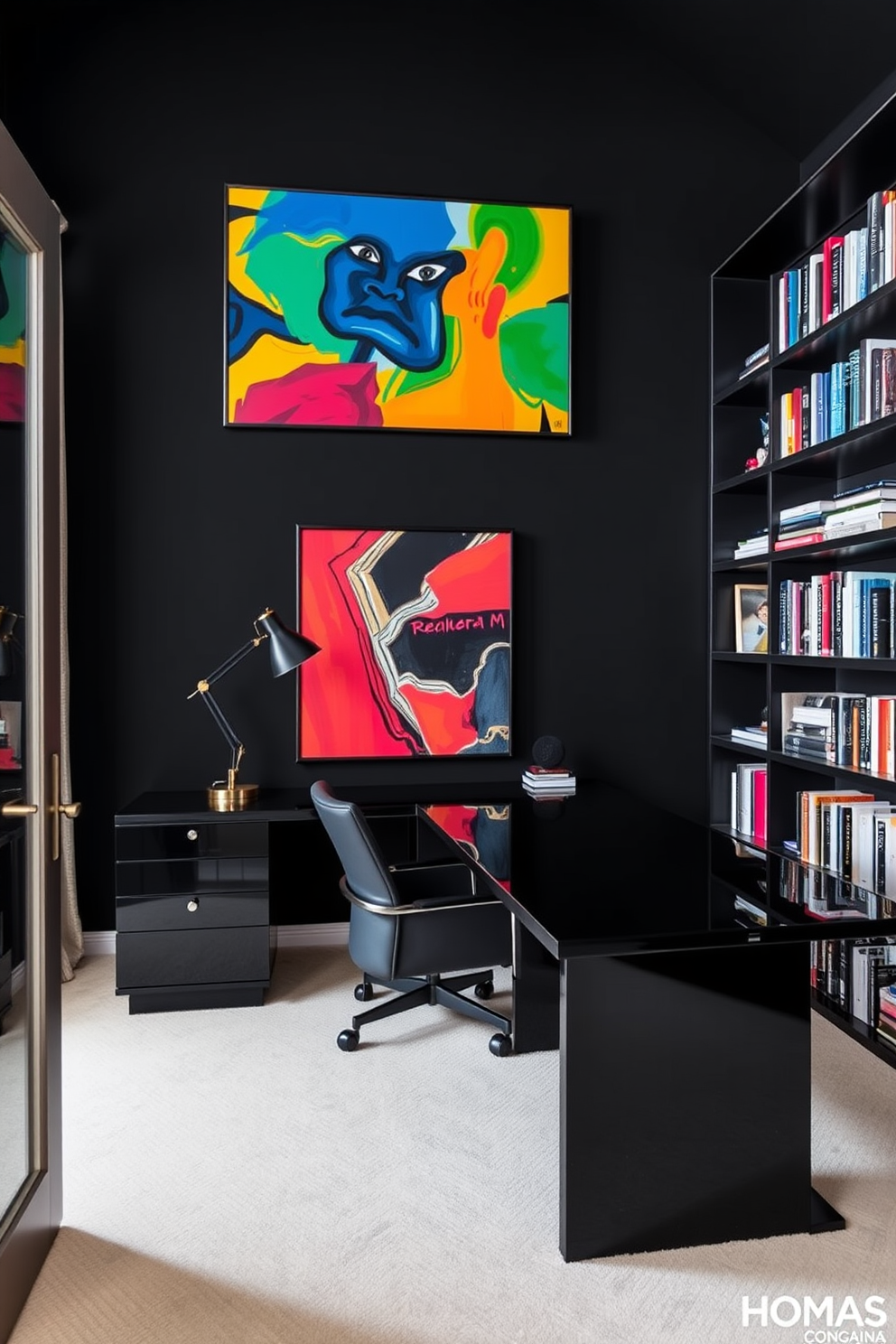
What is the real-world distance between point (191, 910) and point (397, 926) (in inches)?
36.4

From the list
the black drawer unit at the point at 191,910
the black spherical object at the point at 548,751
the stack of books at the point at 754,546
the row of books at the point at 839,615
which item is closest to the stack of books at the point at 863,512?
the row of books at the point at 839,615

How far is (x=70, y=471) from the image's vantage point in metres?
3.81

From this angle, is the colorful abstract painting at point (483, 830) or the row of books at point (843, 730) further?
the row of books at point (843, 730)

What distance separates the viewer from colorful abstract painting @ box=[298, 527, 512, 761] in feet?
12.9

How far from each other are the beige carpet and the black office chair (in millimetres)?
122

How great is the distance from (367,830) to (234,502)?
5.94 ft

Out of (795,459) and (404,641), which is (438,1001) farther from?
(795,459)

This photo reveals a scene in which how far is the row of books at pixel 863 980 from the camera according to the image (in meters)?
2.95

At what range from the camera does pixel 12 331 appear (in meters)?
1.85

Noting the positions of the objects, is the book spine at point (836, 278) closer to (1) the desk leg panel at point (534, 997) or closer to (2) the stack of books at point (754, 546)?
(2) the stack of books at point (754, 546)

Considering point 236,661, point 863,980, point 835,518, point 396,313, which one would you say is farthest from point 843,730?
point 396,313

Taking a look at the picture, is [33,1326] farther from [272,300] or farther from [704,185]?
[704,185]

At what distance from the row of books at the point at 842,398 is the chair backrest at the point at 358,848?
6.56 ft

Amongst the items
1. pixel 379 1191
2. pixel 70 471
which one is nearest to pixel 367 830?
pixel 379 1191
